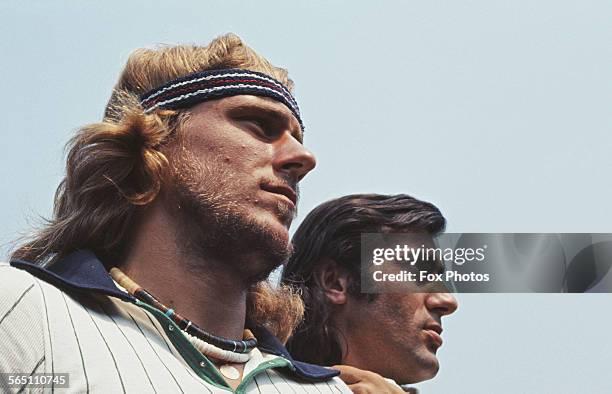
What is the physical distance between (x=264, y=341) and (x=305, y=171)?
0.57 meters

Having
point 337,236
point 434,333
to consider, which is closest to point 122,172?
point 337,236

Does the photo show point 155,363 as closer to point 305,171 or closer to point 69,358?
point 69,358

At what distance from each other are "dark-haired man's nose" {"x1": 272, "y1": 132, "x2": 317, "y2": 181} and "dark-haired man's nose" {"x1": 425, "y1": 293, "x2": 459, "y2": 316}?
50.6 inches

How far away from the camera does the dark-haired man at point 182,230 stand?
2508mm

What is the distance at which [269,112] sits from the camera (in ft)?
10.4

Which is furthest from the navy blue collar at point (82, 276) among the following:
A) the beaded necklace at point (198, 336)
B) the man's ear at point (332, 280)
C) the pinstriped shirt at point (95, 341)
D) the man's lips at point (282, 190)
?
the man's ear at point (332, 280)

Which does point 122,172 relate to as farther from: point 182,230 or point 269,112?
point 269,112

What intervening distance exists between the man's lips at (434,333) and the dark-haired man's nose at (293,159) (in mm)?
1274

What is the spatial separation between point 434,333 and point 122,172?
1.69 metres

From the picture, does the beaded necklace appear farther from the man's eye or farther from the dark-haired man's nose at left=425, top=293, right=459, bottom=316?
the dark-haired man's nose at left=425, top=293, right=459, bottom=316

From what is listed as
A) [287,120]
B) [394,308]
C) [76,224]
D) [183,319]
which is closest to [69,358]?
[183,319]

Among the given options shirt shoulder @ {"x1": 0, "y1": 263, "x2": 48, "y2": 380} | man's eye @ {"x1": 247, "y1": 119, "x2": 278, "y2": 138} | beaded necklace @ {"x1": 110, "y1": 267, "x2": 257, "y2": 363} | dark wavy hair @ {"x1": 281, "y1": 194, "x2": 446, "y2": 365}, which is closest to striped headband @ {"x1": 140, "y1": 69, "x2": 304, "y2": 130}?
man's eye @ {"x1": 247, "y1": 119, "x2": 278, "y2": 138}

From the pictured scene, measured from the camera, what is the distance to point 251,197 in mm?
2941

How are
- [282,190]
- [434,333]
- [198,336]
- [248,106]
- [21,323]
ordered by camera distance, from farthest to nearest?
[434,333]
[248,106]
[282,190]
[198,336]
[21,323]
